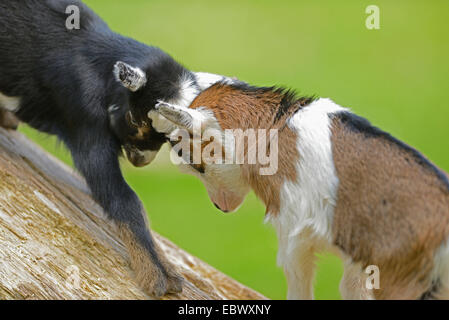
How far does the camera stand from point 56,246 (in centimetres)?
304

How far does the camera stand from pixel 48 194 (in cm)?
337

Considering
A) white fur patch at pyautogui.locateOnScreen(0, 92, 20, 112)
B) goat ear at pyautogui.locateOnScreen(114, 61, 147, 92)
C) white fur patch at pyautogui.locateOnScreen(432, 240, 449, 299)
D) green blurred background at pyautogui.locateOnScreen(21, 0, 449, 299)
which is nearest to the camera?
white fur patch at pyautogui.locateOnScreen(432, 240, 449, 299)

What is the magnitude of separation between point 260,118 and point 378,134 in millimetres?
492

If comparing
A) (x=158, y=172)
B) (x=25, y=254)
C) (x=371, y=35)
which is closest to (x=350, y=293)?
(x=25, y=254)

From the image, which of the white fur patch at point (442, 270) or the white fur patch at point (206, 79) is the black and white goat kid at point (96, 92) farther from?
the white fur patch at point (442, 270)

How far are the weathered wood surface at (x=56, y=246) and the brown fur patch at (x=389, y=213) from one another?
0.95 metres

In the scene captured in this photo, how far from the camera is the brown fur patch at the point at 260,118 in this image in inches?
106

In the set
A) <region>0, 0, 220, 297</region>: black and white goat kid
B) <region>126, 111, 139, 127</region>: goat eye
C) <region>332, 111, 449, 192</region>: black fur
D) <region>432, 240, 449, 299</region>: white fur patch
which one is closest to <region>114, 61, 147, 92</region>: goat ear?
<region>0, 0, 220, 297</region>: black and white goat kid

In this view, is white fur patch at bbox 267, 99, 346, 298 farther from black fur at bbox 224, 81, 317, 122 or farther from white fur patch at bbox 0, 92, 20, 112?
white fur patch at bbox 0, 92, 20, 112

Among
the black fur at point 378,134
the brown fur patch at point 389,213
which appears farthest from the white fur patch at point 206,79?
the brown fur patch at point 389,213

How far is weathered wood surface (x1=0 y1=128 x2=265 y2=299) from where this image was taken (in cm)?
285

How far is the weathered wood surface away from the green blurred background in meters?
3.38

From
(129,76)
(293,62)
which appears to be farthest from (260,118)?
(293,62)

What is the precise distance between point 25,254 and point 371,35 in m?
6.42
